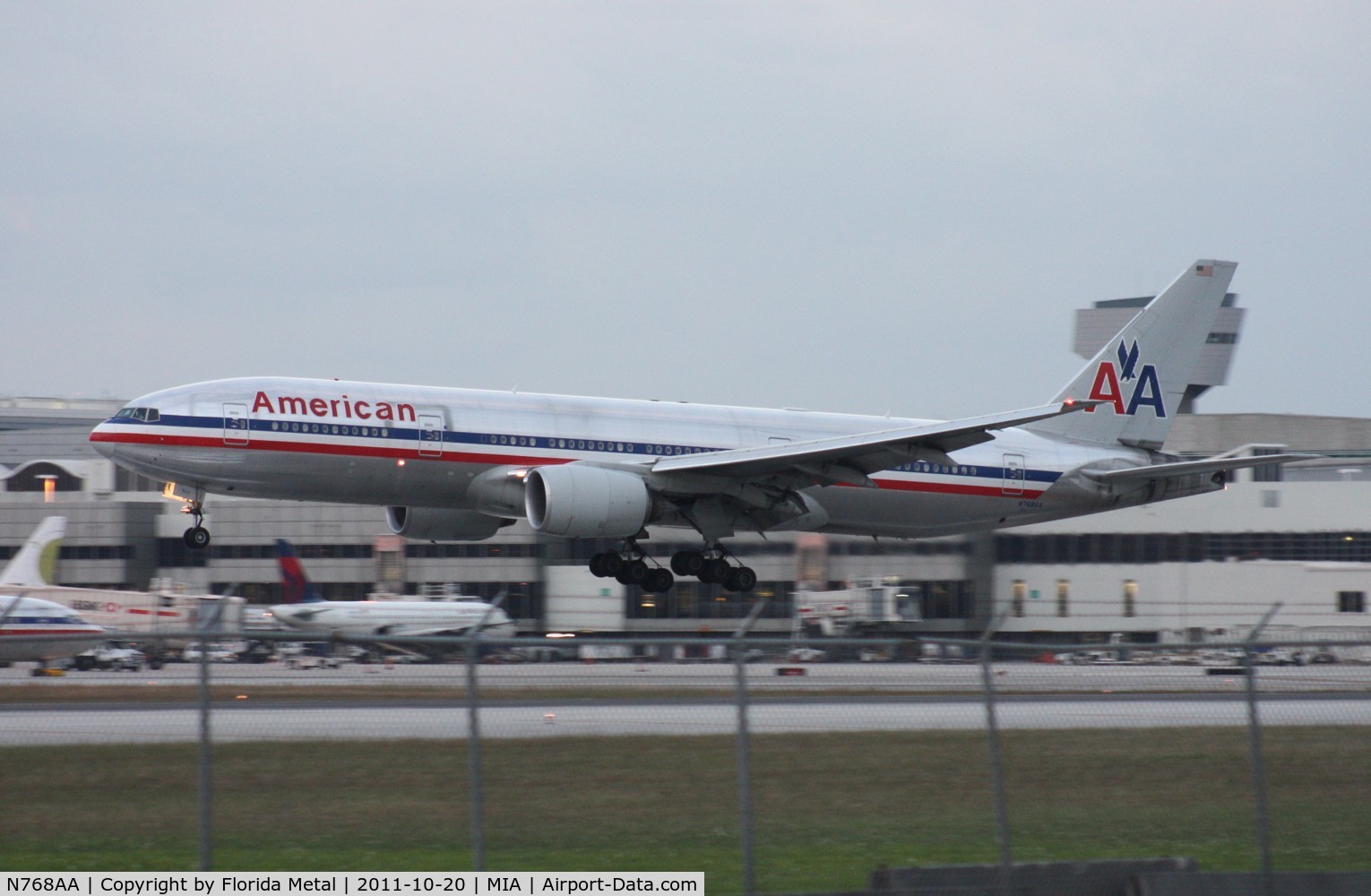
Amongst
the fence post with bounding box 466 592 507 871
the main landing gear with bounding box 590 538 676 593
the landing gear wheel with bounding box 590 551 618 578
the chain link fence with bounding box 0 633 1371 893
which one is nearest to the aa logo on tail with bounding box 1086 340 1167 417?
the main landing gear with bounding box 590 538 676 593

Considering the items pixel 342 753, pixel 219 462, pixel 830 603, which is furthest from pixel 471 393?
pixel 342 753

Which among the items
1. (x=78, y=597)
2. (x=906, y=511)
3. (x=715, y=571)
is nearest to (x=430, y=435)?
(x=715, y=571)

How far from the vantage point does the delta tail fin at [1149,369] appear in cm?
3456

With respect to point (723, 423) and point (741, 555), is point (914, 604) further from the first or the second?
point (723, 423)

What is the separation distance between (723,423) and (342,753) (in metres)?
20.6

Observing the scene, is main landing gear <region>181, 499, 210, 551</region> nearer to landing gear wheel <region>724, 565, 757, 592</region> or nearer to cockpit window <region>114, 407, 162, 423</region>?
cockpit window <region>114, 407, 162, 423</region>

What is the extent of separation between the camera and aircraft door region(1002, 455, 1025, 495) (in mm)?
32312

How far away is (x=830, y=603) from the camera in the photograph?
124ft

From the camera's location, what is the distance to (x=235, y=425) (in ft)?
85.8

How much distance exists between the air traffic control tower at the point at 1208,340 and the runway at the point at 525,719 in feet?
287

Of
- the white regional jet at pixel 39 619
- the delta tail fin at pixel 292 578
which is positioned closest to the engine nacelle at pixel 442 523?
the white regional jet at pixel 39 619

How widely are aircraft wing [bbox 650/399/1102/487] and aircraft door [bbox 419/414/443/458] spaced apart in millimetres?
4313

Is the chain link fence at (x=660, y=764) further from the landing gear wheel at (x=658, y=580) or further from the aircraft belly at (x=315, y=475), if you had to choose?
the landing gear wheel at (x=658, y=580)

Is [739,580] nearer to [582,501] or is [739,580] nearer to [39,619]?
[582,501]
